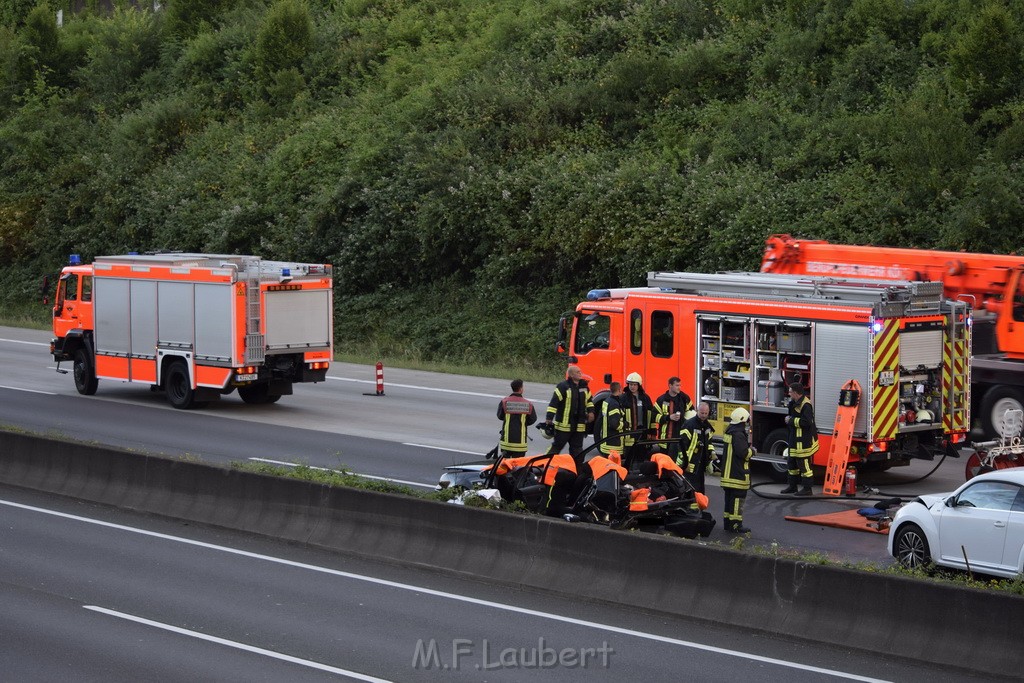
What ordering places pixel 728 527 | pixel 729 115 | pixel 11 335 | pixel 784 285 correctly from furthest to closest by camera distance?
pixel 11 335 < pixel 729 115 < pixel 784 285 < pixel 728 527

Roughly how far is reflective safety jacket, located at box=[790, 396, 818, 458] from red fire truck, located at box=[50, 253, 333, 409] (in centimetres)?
1126

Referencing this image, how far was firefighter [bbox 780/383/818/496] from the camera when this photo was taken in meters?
17.9

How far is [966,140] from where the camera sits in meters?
30.8

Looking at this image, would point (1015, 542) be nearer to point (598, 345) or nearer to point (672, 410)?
point (672, 410)

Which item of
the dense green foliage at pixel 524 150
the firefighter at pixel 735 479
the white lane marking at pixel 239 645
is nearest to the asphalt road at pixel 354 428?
the firefighter at pixel 735 479

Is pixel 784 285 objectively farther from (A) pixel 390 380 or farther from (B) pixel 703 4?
(B) pixel 703 4

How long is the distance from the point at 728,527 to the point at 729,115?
23.4 metres

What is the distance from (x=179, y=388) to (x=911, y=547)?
17.1 metres

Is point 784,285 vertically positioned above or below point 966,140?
below

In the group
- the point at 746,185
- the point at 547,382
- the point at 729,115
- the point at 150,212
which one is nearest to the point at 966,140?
the point at 746,185

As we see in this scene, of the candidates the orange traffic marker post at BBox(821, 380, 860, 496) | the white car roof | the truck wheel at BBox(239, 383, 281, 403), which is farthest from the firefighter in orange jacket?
the truck wheel at BBox(239, 383, 281, 403)

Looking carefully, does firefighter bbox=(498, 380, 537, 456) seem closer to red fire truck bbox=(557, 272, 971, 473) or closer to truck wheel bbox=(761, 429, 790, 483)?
red fire truck bbox=(557, 272, 971, 473)

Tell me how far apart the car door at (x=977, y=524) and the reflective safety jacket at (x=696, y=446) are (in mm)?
3749

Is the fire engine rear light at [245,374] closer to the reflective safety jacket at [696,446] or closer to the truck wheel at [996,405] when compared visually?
the reflective safety jacket at [696,446]
